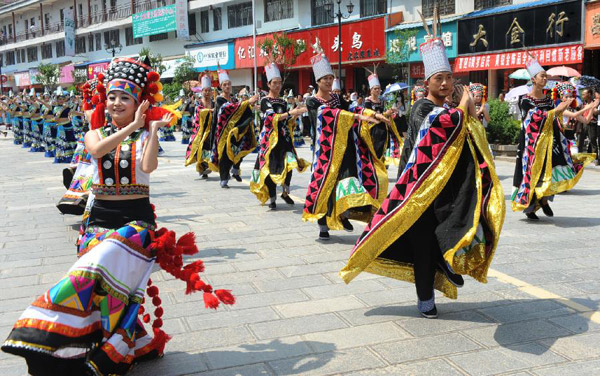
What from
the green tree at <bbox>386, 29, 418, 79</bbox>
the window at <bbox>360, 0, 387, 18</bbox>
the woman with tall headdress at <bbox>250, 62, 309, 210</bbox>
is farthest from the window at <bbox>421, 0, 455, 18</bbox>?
the woman with tall headdress at <bbox>250, 62, 309, 210</bbox>

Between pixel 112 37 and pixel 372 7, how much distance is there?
2393cm

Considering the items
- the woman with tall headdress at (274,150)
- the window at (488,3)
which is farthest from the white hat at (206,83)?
the window at (488,3)

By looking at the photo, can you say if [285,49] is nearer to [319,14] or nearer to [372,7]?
[319,14]

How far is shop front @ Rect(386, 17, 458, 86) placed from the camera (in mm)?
22172

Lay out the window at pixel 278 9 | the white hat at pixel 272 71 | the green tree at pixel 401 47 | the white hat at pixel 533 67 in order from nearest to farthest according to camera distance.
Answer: the white hat at pixel 533 67
the white hat at pixel 272 71
the green tree at pixel 401 47
the window at pixel 278 9

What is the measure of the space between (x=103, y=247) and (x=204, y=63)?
32.7m

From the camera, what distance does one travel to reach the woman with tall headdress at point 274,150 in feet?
27.0

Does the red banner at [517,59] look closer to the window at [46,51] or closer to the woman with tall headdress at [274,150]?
the woman with tall headdress at [274,150]

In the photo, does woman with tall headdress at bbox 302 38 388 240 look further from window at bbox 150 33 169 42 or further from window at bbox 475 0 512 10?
window at bbox 150 33 169 42

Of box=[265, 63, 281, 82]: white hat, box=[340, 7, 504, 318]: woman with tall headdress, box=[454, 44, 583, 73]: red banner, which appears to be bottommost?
box=[340, 7, 504, 318]: woman with tall headdress

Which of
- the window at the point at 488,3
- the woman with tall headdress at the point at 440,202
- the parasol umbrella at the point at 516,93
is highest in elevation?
the window at the point at 488,3

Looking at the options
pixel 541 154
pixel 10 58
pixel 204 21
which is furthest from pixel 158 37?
pixel 541 154

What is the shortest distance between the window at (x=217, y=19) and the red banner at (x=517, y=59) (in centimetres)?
1596

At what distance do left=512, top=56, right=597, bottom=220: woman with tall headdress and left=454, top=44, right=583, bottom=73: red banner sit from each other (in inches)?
412
